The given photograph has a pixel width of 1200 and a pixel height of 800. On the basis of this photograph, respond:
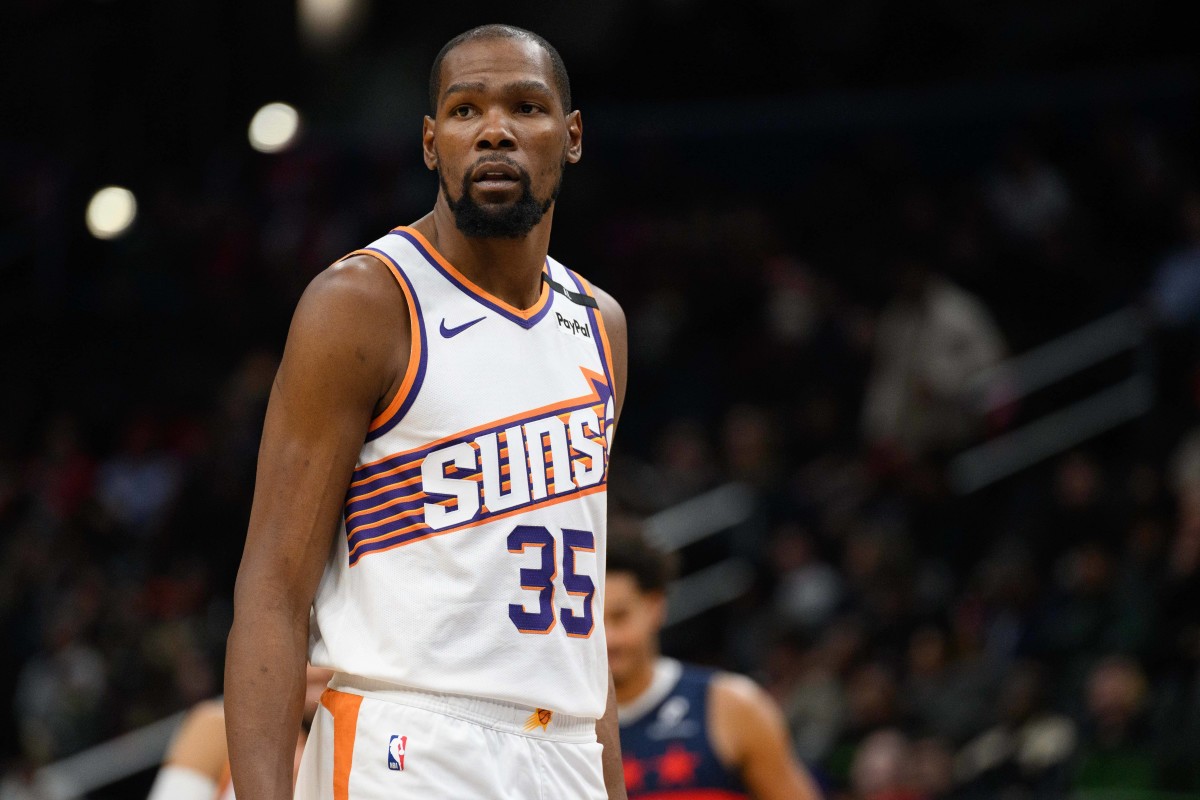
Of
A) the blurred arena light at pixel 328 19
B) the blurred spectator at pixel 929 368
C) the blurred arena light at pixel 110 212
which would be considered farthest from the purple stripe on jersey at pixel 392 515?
the blurred arena light at pixel 328 19

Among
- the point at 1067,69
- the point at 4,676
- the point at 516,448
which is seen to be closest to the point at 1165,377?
the point at 1067,69

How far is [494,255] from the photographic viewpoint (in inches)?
128

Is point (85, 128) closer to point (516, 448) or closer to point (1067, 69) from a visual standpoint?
point (1067, 69)

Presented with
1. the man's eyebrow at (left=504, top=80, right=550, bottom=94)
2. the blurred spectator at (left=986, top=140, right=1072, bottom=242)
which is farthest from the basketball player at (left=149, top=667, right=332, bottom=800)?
the blurred spectator at (left=986, top=140, right=1072, bottom=242)

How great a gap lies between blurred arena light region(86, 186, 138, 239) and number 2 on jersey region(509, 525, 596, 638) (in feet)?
27.1

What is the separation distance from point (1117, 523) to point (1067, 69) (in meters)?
6.06

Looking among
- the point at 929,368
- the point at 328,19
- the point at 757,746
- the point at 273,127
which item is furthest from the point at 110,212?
the point at 757,746

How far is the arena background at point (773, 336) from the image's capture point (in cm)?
952

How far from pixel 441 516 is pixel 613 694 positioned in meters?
0.72

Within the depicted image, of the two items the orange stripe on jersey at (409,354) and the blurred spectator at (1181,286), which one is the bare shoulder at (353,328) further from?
the blurred spectator at (1181,286)

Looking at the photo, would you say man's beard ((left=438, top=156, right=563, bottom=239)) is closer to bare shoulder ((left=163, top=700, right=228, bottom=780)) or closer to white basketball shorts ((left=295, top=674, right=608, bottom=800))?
white basketball shorts ((left=295, top=674, right=608, bottom=800))

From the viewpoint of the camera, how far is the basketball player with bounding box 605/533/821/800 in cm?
523

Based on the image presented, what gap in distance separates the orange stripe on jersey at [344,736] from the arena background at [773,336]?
602cm

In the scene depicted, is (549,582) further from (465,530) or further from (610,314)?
(610,314)
